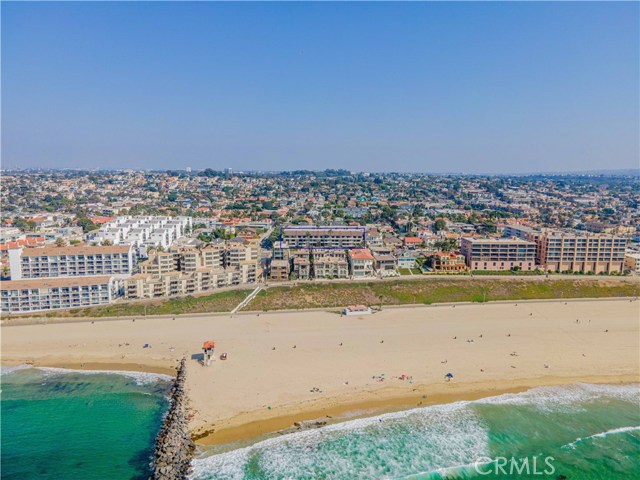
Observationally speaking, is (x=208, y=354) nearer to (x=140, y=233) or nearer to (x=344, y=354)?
(x=344, y=354)

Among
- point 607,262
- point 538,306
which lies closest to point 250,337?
point 538,306

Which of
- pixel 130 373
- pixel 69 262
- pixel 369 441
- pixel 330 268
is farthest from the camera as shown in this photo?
pixel 330 268

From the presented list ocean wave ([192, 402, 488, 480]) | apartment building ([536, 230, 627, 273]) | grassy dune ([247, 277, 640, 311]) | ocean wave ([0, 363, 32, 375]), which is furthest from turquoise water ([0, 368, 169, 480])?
apartment building ([536, 230, 627, 273])

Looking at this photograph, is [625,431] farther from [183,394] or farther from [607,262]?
[607,262]

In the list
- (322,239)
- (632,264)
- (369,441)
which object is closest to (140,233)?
(322,239)

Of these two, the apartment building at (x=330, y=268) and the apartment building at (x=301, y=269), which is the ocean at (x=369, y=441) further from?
the apartment building at (x=330, y=268)

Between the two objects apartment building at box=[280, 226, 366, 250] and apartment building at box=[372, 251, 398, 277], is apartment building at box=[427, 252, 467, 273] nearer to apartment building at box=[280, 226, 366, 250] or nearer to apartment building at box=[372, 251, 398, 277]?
apartment building at box=[372, 251, 398, 277]

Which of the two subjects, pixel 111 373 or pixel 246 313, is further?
pixel 246 313

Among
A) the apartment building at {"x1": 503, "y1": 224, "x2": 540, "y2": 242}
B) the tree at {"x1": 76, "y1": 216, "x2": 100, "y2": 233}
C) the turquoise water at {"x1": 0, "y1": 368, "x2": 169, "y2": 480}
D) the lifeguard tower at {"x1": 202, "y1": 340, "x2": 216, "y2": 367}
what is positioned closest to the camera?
the turquoise water at {"x1": 0, "y1": 368, "x2": 169, "y2": 480}
